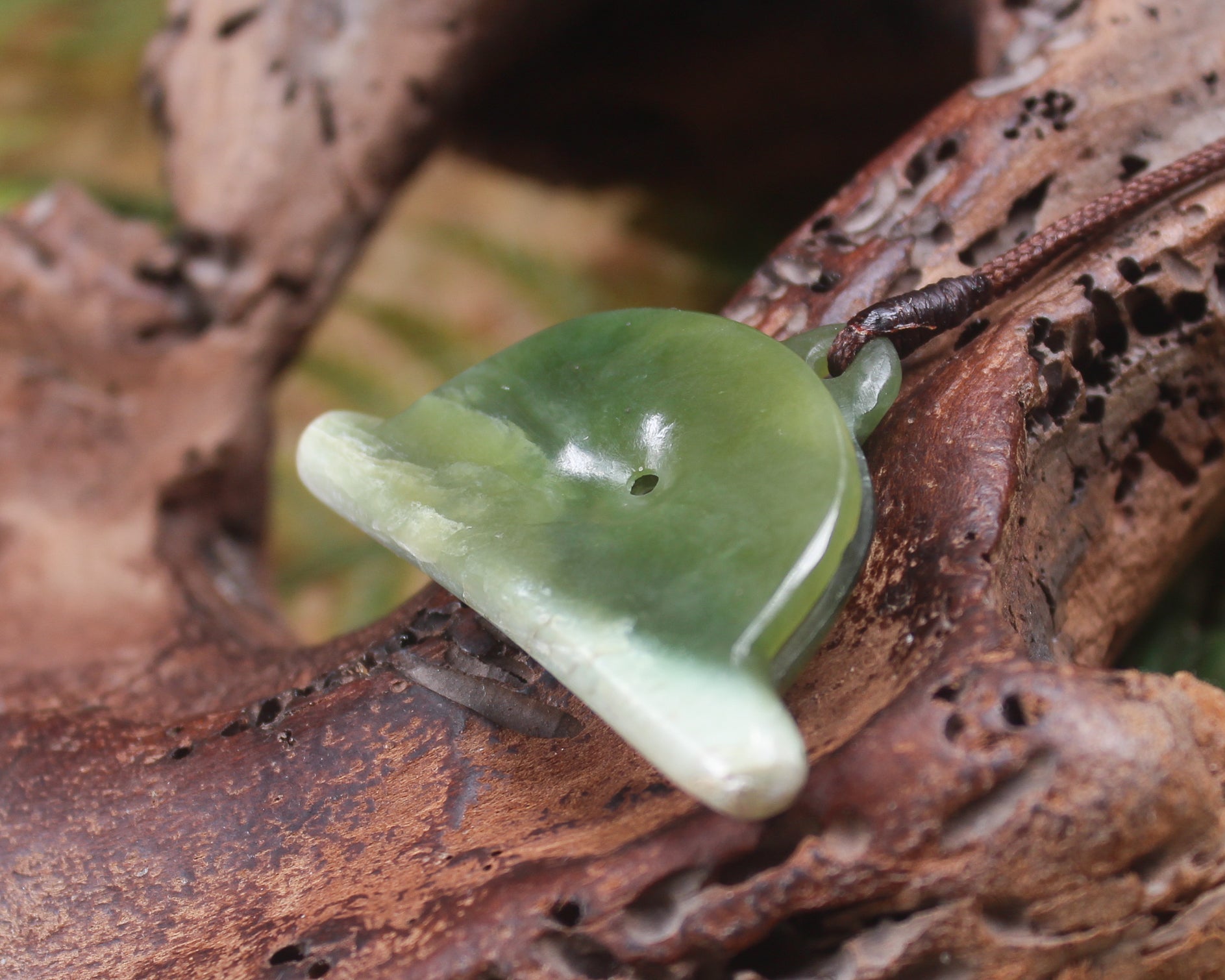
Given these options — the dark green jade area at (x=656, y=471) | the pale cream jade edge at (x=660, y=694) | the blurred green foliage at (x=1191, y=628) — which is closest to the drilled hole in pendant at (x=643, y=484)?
the dark green jade area at (x=656, y=471)

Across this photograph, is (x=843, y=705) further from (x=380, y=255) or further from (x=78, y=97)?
(x=78, y=97)

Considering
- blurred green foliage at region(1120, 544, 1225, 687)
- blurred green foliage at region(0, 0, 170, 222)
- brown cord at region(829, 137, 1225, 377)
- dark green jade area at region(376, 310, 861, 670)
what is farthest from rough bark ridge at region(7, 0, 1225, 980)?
blurred green foliage at region(0, 0, 170, 222)

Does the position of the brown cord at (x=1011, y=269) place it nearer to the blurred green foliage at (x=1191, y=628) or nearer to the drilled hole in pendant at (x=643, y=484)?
the drilled hole in pendant at (x=643, y=484)

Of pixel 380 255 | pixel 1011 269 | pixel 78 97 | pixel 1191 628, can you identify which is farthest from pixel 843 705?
pixel 78 97

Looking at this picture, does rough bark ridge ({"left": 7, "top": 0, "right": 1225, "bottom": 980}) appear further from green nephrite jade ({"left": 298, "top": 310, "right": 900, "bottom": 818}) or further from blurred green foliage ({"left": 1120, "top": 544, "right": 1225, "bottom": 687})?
blurred green foliage ({"left": 1120, "top": 544, "right": 1225, "bottom": 687})

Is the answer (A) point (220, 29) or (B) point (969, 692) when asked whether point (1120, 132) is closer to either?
(B) point (969, 692)

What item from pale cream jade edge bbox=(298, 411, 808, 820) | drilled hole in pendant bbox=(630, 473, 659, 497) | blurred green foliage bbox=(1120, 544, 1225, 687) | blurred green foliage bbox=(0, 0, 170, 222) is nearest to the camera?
pale cream jade edge bbox=(298, 411, 808, 820)

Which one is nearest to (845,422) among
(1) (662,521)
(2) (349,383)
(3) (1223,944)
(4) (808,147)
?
(1) (662,521)
